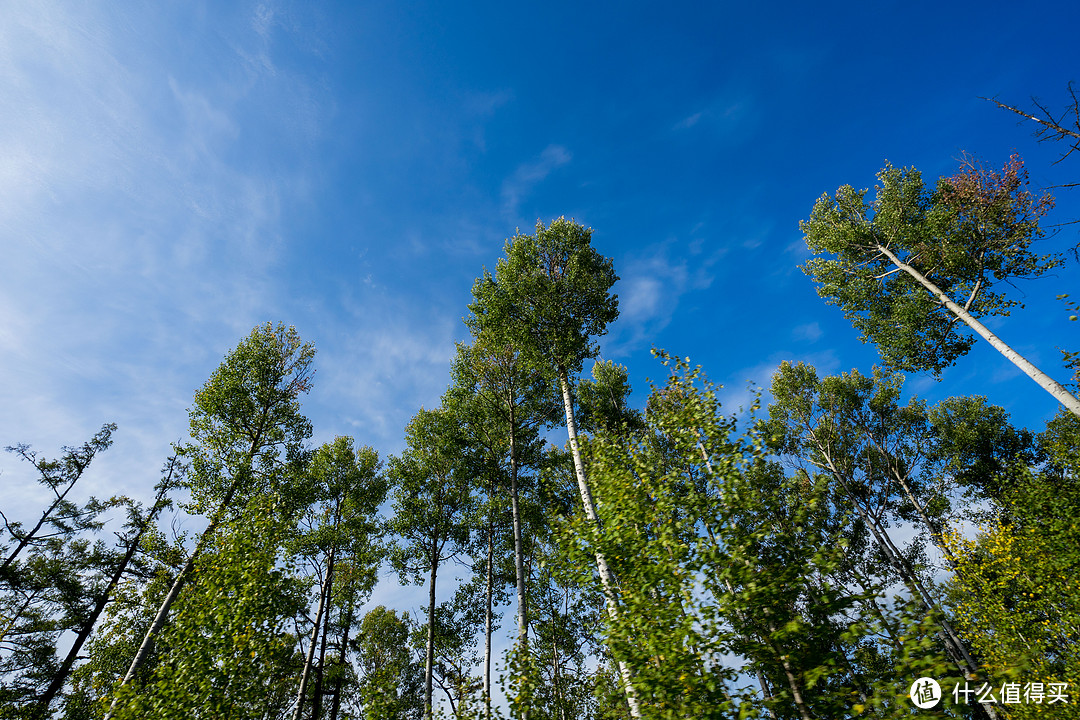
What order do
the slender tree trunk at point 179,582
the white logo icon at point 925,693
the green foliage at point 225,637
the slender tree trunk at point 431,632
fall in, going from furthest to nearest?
1. the slender tree trunk at point 431,632
2. the slender tree trunk at point 179,582
3. the green foliage at point 225,637
4. the white logo icon at point 925,693

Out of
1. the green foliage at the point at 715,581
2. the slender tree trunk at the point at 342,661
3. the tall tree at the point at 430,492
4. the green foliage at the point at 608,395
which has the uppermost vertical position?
the green foliage at the point at 608,395

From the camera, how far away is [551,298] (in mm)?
15695

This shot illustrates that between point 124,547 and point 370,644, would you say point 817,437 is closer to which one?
point 370,644

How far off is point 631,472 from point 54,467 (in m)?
24.5

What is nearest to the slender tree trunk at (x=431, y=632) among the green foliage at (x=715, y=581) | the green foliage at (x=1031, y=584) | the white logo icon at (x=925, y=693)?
the green foliage at (x=715, y=581)

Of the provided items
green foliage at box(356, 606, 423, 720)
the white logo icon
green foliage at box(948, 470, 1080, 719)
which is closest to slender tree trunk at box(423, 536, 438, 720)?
green foliage at box(356, 606, 423, 720)

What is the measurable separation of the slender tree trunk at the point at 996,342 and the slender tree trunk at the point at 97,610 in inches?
1278

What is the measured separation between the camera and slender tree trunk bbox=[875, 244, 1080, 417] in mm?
10445

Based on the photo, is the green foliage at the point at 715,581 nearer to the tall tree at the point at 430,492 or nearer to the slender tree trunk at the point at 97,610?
the tall tree at the point at 430,492

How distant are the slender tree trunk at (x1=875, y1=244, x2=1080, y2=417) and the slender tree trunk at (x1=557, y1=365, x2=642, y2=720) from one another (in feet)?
40.1

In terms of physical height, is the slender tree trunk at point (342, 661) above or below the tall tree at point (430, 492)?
below

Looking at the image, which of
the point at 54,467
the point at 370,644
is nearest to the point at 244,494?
the point at 54,467

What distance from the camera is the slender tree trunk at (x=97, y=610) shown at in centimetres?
1536

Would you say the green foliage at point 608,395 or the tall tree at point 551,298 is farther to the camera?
the green foliage at point 608,395
